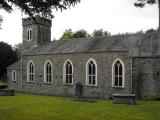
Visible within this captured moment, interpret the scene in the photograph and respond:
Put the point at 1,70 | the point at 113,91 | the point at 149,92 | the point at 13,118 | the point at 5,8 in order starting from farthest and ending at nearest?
the point at 1,70
the point at 113,91
the point at 149,92
the point at 13,118
the point at 5,8

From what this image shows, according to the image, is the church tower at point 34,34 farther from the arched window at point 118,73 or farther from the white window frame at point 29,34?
the arched window at point 118,73

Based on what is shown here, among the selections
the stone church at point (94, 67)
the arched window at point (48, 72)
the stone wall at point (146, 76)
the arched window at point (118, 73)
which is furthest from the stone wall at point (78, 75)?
the stone wall at point (146, 76)

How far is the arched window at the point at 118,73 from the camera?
3050 cm

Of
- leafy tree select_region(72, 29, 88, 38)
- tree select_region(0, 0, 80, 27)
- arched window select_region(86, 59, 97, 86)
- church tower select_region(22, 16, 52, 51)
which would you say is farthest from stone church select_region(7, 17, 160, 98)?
leafy tree select_region(72, 29, 88, 38)

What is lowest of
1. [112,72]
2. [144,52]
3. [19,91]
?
[19,91]

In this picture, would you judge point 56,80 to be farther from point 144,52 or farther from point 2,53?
point 2,53

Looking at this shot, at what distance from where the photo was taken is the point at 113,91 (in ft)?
101

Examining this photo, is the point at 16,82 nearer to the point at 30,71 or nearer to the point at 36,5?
the point at 30,71

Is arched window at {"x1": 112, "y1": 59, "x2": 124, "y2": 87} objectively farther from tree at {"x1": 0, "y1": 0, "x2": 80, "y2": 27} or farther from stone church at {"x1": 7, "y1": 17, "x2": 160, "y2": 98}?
tree at {"x1": 0, "y1": 0, "x2": 80, "y2": 27}

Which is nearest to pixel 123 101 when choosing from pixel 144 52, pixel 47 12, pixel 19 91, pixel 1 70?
pixel 144 52

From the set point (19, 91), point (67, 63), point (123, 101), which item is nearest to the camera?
point (123, 101)

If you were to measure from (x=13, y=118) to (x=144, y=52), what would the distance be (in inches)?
675

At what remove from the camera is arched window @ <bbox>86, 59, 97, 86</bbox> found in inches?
1287

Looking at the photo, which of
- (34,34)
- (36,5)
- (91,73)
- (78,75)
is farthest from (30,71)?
(36,5)
